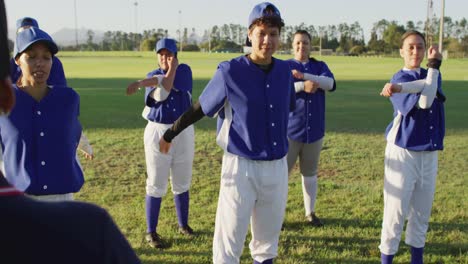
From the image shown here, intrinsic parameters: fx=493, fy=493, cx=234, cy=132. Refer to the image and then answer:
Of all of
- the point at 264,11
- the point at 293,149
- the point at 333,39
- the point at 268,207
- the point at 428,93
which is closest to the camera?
the point at 264,11

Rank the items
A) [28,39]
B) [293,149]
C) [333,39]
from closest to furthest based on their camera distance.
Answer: [28,39]
[293,149]
[333,39]

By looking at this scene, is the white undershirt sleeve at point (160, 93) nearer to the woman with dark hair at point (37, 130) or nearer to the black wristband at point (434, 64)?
the woman with dark hair at point (37, 130)

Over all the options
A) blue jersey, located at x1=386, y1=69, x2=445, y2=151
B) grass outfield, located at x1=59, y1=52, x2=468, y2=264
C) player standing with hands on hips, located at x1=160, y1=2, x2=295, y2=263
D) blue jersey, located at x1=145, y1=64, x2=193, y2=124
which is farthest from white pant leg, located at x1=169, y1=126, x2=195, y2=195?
blue jersey, located at x1=386, y1=69, x2=445, y2=151

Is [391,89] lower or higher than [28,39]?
lower

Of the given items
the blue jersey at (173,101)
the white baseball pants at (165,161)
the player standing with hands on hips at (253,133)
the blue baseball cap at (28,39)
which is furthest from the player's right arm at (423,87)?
the blue baseball cap at (28,39)

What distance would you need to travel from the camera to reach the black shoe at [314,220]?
5791mm

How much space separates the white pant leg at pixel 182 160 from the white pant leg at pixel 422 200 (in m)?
2.36

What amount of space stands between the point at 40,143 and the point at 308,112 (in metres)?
3.41

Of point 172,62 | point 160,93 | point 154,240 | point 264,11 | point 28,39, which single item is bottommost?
point 154,240

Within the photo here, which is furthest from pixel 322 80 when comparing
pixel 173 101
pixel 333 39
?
pixel 333 39

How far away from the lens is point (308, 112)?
579 cm

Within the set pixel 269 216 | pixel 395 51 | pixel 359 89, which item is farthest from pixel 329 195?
pixel 395 51

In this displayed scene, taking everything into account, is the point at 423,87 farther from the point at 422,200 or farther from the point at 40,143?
the point at 40,143

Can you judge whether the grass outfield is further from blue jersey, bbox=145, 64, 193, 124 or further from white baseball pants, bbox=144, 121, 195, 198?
blue jersey, bbox=145, 64, 193, 124
